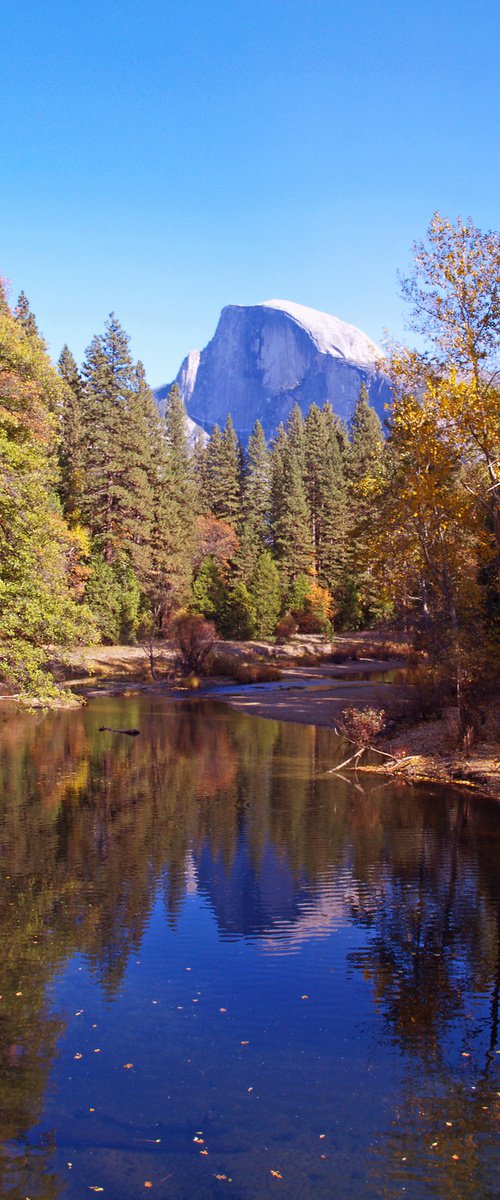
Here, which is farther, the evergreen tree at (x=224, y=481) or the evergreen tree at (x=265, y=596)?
the evergreen tree at (x=224, y=481)

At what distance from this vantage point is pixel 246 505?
246 feet

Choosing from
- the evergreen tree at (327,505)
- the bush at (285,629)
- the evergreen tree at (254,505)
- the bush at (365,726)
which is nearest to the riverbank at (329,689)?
the bush at (365,726)

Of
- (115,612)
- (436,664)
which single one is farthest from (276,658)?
(436,664)

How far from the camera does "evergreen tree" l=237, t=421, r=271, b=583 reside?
69.0m

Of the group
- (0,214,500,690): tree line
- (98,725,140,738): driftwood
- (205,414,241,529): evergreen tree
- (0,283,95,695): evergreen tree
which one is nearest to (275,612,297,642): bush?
(0,214,500,690): tree line

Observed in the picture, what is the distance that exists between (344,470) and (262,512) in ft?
29.9

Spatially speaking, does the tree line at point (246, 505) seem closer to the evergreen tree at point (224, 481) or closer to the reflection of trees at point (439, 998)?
the evergreen tree at point (224, 481)

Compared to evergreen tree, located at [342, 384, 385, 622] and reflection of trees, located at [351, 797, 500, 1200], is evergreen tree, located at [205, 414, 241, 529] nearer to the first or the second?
evergreen tree, located at [342, 384, 385, 622]

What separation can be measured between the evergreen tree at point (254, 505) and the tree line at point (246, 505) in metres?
0.17

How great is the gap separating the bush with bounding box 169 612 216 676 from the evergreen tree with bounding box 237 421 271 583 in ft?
50.4

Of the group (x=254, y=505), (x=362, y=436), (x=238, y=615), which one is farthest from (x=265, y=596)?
(x=362, y=436)

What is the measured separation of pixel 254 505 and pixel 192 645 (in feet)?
87.7

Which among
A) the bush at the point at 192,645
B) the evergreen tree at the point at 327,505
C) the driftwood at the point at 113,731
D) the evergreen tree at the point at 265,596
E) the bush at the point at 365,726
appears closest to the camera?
the bush at the point at 365,726

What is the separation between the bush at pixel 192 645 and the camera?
1992 inches
